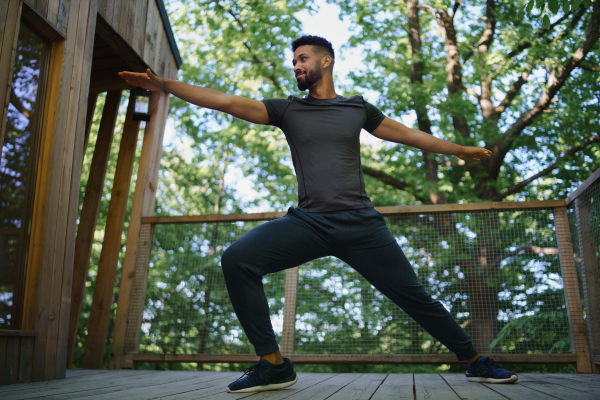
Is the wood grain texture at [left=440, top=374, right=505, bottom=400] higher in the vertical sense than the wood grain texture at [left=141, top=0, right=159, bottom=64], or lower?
lower

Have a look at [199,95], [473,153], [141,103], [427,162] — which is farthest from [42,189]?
[427,162]

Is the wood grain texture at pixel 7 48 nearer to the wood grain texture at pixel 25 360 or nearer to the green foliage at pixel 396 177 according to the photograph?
the wood grain texture at pixel 25 360

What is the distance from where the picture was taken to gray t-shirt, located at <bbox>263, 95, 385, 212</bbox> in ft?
7.69

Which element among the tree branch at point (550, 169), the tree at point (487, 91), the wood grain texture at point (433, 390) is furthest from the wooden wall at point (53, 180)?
the tree branch at point (550, 169)

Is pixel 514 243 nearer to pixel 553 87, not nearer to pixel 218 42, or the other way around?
pixel 553 87

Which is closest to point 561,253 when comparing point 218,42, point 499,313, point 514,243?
point 514,243

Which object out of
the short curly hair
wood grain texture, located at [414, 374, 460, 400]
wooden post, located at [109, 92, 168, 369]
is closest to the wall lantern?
wooden post, located at [109, 92, 168, 369]

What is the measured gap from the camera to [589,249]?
3328mm

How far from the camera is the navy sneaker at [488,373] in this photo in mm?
2426

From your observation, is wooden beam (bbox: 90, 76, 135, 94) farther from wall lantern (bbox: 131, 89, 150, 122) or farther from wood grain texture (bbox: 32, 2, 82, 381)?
wood grain texture (bbox: 32, 2, 82, 381)

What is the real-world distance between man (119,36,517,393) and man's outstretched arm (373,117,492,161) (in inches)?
3.5

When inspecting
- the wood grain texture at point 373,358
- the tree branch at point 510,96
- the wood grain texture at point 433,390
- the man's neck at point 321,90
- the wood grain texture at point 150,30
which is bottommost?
the wood grain texture at point 433,390

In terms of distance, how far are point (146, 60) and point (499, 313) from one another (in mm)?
3536

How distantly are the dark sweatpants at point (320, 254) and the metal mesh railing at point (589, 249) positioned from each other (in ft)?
4.37
